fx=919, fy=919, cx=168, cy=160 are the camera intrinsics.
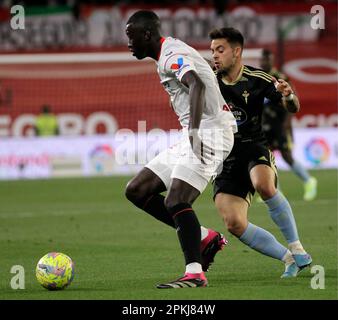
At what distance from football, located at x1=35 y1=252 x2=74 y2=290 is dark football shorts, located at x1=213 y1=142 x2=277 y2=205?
1.63 metres

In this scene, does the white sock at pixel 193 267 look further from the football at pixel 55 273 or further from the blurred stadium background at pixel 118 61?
the blurred stadium background at pixel 118 61

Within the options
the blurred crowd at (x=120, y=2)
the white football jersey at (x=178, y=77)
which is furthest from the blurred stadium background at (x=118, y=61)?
the white football jersey at (x=178, y=77)

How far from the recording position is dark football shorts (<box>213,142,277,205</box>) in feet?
27.0

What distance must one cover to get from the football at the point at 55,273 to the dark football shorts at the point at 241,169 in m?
1.63

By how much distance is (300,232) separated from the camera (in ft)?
37.4

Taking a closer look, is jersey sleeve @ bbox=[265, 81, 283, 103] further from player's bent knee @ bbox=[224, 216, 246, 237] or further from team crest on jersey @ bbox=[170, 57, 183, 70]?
team crest on jersey @ bbox=[170, 57, 183, 70]

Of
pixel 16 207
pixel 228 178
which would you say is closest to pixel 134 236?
pixel 228 178

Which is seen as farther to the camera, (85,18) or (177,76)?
(85,18)

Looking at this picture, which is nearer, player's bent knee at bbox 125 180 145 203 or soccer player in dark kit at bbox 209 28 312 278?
Answer: player's bent knee at bbox 125 180 145 203

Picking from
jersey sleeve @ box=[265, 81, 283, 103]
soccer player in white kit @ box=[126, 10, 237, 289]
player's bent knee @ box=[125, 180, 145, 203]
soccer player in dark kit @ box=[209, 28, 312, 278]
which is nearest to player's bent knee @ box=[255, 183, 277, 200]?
soccer player in dark kit @ box=[209, 28, 312, 278]

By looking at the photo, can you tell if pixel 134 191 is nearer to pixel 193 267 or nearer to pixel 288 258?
pixel 193 267

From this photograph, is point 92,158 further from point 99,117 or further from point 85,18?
point 85,18

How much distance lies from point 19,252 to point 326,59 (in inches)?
858

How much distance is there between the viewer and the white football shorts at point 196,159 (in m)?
7.34
